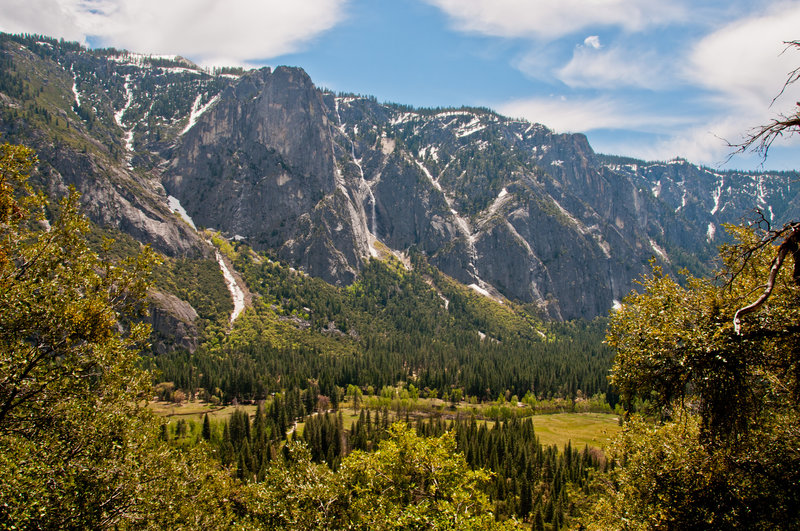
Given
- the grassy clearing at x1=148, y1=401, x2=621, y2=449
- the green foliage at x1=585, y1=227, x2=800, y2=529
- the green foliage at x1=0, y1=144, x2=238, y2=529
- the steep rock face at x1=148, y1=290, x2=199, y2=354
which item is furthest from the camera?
the steep rock face at x1=148, y1=290, x2=199, y2=354

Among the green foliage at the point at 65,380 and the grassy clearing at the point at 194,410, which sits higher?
the green foliage at the point at 65,380

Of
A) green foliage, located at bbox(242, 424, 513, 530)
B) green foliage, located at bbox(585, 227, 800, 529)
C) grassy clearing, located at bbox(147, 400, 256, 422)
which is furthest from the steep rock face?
green foliage, located at bbox(585, 227, 800, 529)

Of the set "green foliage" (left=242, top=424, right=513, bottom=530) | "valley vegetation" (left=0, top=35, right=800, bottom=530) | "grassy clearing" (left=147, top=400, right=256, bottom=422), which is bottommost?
"grassy clearing" (left=147, top=400, right=256, bottom=422)

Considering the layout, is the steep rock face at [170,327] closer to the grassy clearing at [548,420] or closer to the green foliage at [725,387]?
the grassy clearing at [548,420]

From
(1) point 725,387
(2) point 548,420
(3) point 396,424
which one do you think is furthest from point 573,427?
(1) point 725,387

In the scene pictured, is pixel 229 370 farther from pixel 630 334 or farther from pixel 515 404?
pixel 630 334

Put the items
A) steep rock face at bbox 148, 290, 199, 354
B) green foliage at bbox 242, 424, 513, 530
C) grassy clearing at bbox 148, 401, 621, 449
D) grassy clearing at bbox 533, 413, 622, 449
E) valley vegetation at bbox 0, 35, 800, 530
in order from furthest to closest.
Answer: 1. steep rock face at bbox 148, 290, 199, 354
2. grassy clearing at bbox 148, 401, 621, 449
3. grassy clearing at bbox 533, 413, 622, 449
4. green foliage at bbox 242, 424, 513, 530
5. valley vegetation at bbox 0, 35, 800, 530

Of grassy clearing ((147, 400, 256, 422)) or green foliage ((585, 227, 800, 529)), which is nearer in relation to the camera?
green foliage ((585, 227, 800, 529))

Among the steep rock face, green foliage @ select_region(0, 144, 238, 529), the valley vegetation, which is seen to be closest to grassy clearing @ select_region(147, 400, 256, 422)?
the steep rock face

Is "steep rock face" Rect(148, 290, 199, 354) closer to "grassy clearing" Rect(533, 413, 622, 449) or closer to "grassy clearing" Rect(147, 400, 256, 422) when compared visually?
"grassy clearing" Rect(147, 400, 256, 422)

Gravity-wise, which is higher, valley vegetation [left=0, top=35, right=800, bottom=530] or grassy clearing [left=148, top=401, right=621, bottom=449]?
valley vegetation [left=0, top=35, right=800, bottom=530]

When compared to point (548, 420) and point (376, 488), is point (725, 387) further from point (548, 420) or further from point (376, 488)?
point (548, 420)

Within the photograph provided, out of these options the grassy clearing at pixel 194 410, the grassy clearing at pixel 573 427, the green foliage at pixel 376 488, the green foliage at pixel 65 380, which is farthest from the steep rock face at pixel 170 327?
the green foliage at pixel 65 380

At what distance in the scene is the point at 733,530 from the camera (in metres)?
11.7
